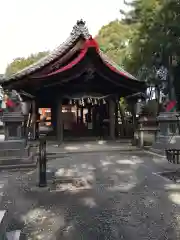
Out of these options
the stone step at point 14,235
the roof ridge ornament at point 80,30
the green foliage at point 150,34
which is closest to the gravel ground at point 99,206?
the stone step at point 14,235

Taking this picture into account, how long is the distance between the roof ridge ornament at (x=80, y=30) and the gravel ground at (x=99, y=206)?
11040mm

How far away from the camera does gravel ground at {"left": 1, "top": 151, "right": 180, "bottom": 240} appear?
4809mm

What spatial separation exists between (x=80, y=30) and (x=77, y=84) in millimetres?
3903

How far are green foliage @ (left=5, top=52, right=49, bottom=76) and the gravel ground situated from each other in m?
43.2

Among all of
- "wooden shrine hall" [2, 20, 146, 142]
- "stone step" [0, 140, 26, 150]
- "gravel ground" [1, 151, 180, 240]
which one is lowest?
"gravel ground" [1, 151, 180, 240]

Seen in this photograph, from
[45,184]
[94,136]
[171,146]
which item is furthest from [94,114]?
[45,184]

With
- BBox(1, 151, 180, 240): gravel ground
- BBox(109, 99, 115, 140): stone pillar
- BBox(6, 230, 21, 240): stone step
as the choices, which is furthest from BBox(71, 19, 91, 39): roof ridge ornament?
BBox(6, 230, 21, 240): stone step

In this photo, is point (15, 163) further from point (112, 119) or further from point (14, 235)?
point (112, 119)

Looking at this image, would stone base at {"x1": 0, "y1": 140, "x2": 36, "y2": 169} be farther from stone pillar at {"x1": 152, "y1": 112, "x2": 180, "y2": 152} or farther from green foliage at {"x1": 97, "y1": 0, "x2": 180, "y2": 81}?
green foliage at {"x1": 97, "y1": 0, "x2": 180, "y2": 81}

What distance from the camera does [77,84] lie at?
56.6 ft

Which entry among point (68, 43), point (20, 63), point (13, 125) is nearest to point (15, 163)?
point (13, 125)

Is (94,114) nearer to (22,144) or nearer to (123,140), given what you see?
(123,140)

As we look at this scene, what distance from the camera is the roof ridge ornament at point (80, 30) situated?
60.2ft

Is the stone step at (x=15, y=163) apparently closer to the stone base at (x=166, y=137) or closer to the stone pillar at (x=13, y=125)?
the stone pillar at (x=13, y=125)
